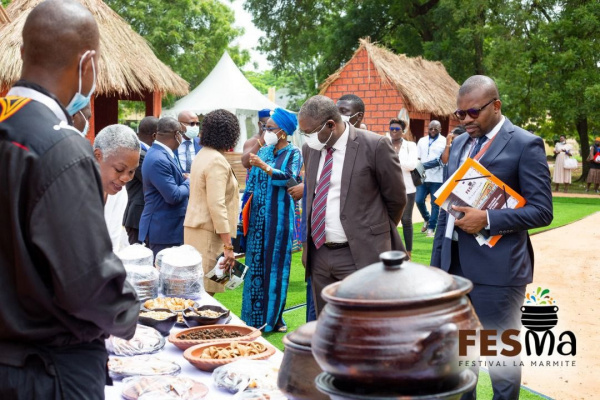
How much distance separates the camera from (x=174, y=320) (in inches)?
155

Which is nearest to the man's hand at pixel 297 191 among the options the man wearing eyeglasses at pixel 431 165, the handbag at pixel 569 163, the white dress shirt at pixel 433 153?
the man wearing eyeglasses at pixel 431 165

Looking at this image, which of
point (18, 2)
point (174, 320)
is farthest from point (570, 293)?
point (18, 2)

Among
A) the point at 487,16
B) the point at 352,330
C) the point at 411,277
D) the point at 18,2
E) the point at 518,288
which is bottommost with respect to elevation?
the point at 518,288

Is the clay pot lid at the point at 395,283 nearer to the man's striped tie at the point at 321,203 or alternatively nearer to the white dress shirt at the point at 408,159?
the man's striped tie at the point at 321,203

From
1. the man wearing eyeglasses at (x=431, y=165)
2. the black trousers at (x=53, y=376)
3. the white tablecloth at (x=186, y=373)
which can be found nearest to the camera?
the black trousers at (x=53, y=376)

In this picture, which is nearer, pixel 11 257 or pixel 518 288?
pixel 11 257

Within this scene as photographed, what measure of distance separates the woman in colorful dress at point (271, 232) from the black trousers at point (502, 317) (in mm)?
2743

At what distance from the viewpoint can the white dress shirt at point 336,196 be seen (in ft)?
15.5

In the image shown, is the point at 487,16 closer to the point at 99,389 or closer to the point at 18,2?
the point at 18,2

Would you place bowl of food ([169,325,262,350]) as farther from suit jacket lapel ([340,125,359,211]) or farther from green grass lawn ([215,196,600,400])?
green grass lawn ([215,196,600,400])

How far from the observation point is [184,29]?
31188mm

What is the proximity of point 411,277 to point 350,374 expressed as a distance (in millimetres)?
296

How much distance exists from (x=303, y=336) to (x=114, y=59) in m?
12.6

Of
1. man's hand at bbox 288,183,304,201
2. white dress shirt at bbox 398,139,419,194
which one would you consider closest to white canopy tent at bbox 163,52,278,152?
white dress shirt at bbox 398,139,419,194
